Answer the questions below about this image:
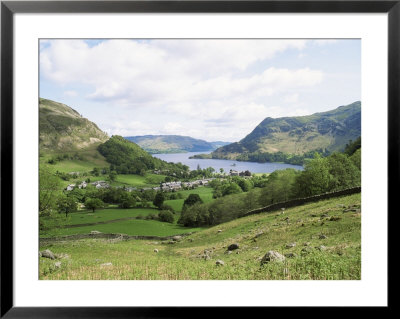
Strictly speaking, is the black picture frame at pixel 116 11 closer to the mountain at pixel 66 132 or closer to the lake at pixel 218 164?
the mountain at pixel 66 132

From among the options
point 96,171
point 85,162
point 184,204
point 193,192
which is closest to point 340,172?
point 193,192

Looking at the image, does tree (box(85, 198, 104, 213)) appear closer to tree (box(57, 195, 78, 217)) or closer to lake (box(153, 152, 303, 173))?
tree (box(57, 195, 78, 217))

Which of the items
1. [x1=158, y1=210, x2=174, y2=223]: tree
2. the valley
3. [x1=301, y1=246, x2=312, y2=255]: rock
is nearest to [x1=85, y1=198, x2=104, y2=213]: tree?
the valley

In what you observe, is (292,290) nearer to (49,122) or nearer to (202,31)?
(202,31)

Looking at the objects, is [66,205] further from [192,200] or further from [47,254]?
[192,200]

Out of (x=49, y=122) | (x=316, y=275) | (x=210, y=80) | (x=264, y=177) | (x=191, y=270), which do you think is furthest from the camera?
(x=264, y=177)

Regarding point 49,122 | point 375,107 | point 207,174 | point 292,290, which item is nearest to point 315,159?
point 207,174
